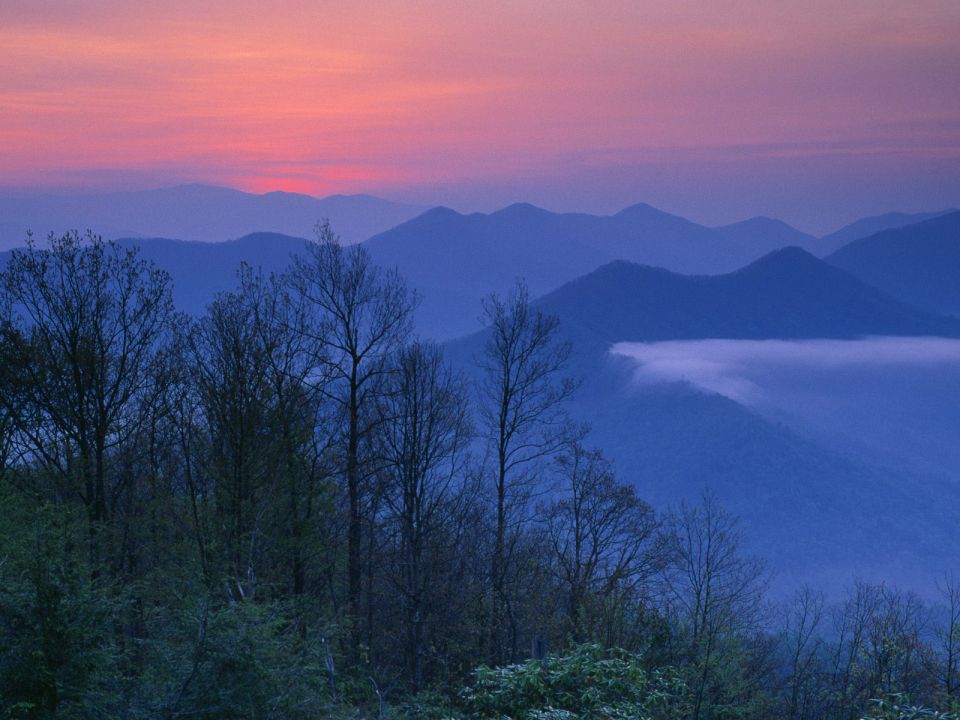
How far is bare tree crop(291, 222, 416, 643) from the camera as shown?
21.2 m

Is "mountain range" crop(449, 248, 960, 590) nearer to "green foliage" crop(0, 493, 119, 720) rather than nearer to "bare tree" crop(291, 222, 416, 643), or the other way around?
"bare tree" crop(291, 222, 416, 643)

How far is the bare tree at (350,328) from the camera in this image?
69.5ft

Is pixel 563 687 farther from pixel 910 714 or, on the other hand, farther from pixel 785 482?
pixel 785 482

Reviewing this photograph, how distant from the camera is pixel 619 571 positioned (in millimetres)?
28625

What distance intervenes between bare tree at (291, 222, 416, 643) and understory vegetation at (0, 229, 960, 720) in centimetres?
9

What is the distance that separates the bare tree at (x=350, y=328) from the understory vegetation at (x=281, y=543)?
0.09 meters

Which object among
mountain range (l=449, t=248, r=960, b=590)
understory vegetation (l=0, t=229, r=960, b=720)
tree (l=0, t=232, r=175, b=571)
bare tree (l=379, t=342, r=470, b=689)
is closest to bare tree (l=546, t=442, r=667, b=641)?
understory vegetation (l=0, t=229, r=960, b=720)

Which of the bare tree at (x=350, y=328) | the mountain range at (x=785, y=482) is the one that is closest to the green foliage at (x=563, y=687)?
the bare tree at (x=350, y=328)

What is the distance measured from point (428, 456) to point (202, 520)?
7.28 meters

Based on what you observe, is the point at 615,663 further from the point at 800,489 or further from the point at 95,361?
the point at 800,489

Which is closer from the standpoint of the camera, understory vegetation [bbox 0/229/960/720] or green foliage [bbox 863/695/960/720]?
understory vegetation [bbox 0/229/960/720]

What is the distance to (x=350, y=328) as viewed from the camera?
22031mm

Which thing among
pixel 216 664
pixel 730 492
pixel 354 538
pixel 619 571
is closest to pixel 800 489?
pixel 730 492

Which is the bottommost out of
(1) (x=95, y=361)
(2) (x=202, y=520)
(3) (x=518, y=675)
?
(3) (x=518, y=675)
